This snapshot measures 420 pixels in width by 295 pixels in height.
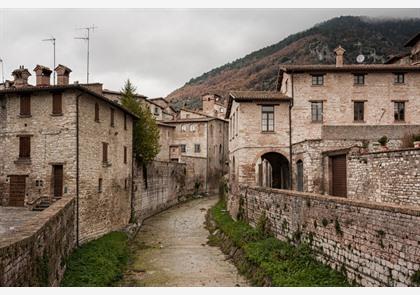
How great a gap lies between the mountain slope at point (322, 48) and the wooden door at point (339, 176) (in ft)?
241

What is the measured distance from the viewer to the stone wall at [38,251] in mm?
7973

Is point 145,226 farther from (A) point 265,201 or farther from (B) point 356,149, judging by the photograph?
(B) point 356,149

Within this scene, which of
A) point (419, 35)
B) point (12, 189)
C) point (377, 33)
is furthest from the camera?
point (377, 33)

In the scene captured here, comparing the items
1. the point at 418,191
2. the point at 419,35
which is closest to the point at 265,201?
the point at 418,191

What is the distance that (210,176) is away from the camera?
52219mm

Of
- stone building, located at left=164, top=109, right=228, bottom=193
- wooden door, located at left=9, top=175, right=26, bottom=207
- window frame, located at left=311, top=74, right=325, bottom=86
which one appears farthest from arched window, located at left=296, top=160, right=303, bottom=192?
stone building, located at left=164, top=109, right=228, bottom=193

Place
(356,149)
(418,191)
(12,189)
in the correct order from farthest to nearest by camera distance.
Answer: (12,189), (356,149), (418,191)

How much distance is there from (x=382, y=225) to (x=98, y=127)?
656 inches

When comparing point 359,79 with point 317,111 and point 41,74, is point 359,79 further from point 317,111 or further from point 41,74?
point 41,74

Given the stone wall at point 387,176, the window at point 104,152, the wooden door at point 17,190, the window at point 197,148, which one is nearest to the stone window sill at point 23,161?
the wooden door at point 17,190

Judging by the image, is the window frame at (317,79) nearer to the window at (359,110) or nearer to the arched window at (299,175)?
the window at (359,110)

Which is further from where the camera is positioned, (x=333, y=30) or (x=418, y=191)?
(x=333, y=30)

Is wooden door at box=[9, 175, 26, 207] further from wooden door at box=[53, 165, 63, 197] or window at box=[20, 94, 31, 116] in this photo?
window at box=[20, 94, 31, 116]

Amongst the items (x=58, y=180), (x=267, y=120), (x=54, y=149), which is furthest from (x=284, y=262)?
(x=267, y=120)
